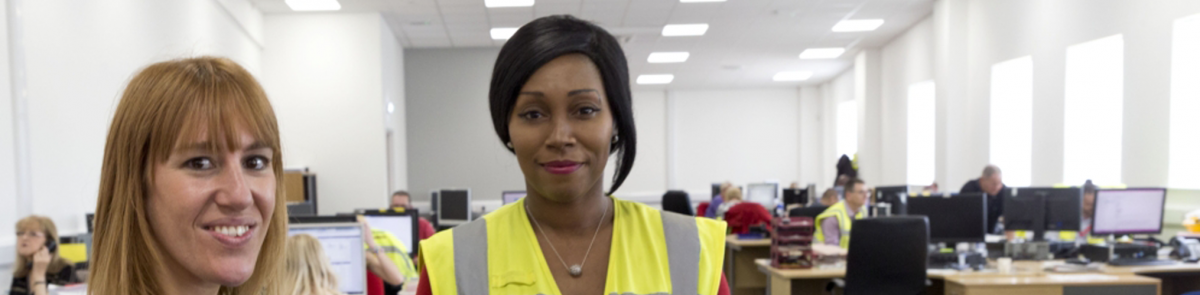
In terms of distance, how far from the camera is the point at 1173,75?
606cm

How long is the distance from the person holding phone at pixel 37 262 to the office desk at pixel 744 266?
16.4 ft

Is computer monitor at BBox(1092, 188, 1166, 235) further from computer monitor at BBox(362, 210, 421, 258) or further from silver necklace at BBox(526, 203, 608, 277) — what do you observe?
silver necklace at BBox(526, 203, 608, 277)

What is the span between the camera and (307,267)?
9.49 feet

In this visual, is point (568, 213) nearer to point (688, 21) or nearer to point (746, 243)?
point (746, 243)

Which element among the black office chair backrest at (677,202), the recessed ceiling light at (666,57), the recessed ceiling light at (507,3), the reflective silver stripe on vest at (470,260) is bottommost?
the black office chair backrest at (677,202)

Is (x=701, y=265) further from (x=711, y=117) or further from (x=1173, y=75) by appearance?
(x=711, y=117)

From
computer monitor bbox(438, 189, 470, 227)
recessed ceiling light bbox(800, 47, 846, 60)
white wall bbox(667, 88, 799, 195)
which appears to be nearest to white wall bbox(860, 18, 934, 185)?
recessed ceiling light bbox(800, 47, 846, 60)

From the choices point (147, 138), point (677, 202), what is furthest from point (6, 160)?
point (677, 202)

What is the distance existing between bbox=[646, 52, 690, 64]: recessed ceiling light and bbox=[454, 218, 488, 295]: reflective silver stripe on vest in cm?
1336

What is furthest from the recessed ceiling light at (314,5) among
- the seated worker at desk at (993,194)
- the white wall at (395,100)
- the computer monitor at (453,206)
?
the seated worker at desk at (993,194)

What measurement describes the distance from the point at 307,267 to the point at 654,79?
15.7 meters

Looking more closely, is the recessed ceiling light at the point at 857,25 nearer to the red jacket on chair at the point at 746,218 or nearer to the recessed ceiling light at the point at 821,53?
the recessed ceiling light at the point at 821,53

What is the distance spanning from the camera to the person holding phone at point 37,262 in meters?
3.89

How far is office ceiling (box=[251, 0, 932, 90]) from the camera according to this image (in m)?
9.93
